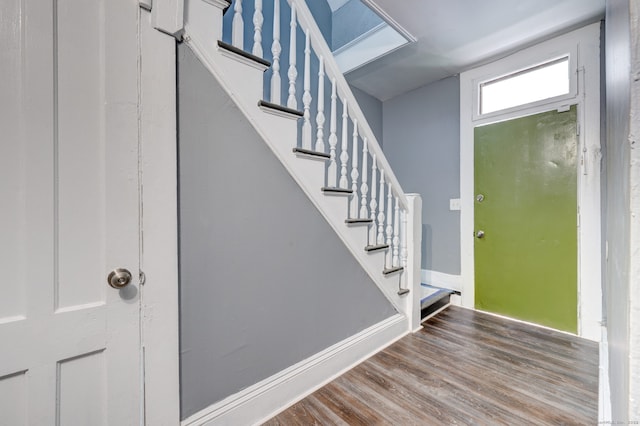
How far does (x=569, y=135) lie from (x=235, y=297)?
2.84 meters

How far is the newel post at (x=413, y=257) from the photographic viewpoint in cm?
220

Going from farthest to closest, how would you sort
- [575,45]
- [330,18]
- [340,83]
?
[330,18] → [575,45] → [340,83]

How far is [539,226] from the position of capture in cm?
237

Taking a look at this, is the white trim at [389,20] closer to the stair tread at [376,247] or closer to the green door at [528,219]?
the green door at [528,219]

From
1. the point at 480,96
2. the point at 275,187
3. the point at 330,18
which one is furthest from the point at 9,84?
the point at 480,96

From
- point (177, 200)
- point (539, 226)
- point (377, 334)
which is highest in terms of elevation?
point (177, 200)

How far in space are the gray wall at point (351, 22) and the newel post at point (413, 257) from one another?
70.7 inches

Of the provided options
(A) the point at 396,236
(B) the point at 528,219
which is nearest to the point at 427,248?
(B) the point at 528,219

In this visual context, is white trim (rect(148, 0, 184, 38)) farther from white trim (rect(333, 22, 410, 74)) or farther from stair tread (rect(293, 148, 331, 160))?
white trim (rect(333, 22, 410, 74))

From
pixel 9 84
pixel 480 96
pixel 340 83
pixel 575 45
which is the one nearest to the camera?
pixel 9 84

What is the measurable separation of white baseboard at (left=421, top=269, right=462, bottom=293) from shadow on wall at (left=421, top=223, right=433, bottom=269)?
83 millimetres

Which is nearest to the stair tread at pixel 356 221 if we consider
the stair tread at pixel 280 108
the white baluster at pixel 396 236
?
the white baluster at pixel 396 236

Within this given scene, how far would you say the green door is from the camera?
7.34ft

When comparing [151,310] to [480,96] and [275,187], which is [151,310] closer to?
[275,187]
